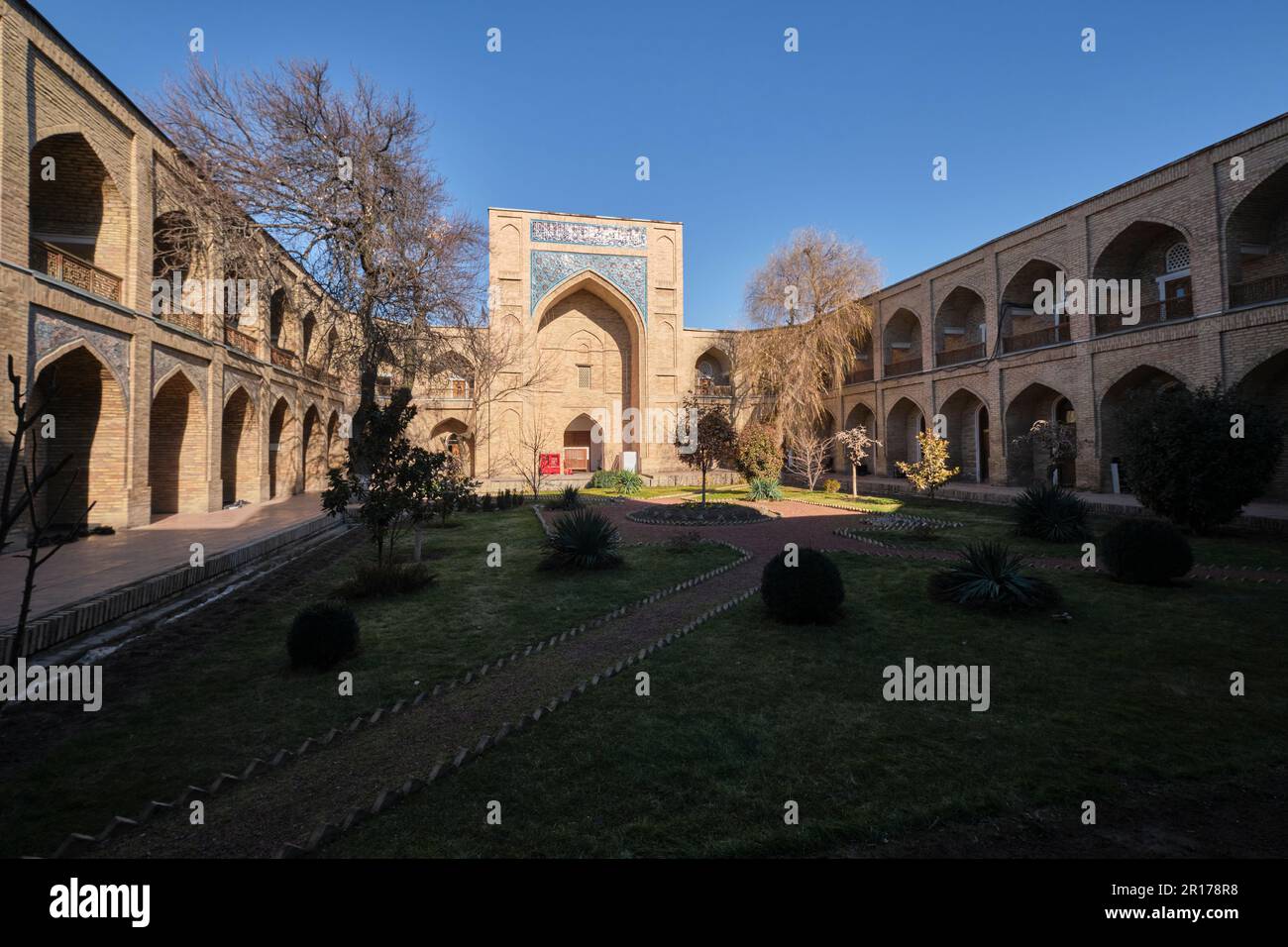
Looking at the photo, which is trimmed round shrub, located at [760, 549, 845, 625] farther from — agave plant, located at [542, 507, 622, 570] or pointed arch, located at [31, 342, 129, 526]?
pointed arch, located at [31, 342, 129, 526]

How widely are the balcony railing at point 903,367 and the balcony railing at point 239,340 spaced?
82.2 feet

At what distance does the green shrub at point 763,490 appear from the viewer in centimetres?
1962

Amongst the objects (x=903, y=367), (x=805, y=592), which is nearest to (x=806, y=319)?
(x=903, y=367)

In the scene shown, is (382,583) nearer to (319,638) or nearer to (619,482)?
(319,638)

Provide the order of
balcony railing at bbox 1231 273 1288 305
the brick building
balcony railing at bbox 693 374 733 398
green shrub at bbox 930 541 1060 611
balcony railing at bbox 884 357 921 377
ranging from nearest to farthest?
1. green shrub at bbox 930 541 1060 611
2. the brick building
3. balcony railing at bbox 1231 273 1288 305
4. balcony railing at bbox 884 357 921 377
5. balcony railing at bbox 693 374 733 398

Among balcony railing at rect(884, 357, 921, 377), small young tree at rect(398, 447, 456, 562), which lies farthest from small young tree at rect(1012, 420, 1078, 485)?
small young tree at rect(398, 447, 456, 562)

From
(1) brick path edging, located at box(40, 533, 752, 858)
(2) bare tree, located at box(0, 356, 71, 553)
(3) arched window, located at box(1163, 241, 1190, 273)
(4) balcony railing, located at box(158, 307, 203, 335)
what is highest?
(3) arched window, located at box(1163, 241, 1190, 273)

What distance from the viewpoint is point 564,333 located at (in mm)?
33562

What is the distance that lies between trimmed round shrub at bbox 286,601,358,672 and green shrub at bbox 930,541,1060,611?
21.2 feet

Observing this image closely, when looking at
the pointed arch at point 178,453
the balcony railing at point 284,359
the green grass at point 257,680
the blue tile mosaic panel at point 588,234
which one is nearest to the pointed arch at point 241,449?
the balcony railing at point 284,359

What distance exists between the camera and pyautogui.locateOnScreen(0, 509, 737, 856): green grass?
3.41 m
